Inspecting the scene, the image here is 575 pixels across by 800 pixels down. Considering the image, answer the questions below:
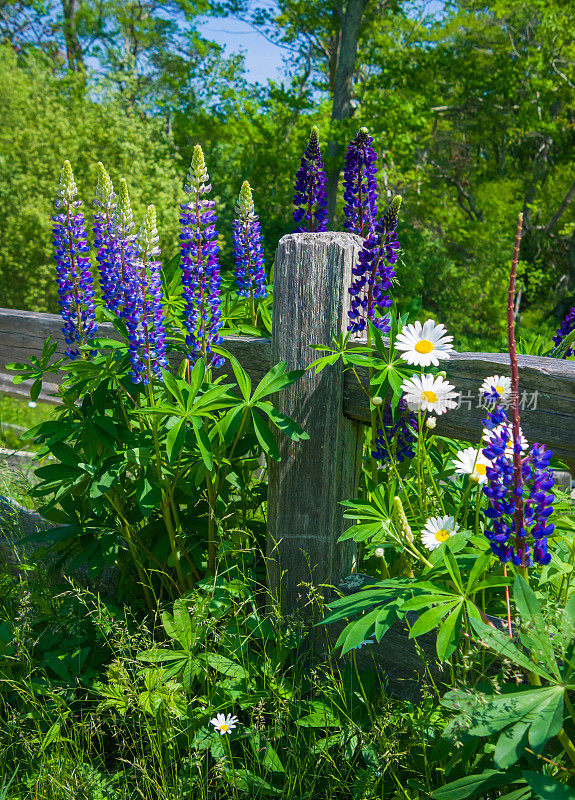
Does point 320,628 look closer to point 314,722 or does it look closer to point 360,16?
point 314,722

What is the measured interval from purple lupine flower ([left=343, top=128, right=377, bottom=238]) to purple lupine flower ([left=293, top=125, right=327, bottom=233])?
275 mm

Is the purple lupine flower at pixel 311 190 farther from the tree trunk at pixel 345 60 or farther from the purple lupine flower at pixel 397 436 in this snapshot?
the tree trunk at pixel 345 60

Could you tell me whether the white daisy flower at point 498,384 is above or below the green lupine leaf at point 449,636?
above

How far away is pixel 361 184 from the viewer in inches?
86.3

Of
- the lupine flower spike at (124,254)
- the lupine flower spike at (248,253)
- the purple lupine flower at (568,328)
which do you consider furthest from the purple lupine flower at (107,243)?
the purple lupine flower at (568,328)

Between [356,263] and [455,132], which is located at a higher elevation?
[455,132]

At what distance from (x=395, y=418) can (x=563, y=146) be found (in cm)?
1763

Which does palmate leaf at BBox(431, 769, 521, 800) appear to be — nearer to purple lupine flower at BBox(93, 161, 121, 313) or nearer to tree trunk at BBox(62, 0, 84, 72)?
purple lupine flower at BBox(93, 161, 121, 313)

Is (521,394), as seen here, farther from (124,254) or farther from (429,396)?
(124,254)

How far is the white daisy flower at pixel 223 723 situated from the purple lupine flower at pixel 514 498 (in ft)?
3.23

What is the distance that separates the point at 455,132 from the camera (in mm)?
19250

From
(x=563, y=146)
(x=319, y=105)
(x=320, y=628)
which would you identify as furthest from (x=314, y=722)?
(x=563, y=146)

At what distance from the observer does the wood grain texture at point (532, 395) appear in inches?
62.5

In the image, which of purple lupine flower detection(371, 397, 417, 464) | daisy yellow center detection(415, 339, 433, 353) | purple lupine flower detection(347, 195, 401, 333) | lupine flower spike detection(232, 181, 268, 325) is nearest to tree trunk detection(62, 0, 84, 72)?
lupine flower spike detection(232, 181, 268, 325)
